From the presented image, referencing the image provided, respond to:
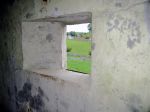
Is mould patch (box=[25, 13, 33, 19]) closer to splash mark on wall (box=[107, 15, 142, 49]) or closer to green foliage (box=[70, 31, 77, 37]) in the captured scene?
green foliage (box=[70, 31, 77, 37])

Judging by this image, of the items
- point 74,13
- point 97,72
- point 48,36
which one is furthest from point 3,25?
point 97,72

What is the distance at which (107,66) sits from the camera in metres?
1.39

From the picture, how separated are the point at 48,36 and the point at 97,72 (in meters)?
1.07

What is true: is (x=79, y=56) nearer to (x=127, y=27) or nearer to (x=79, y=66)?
(x=79, y=66)

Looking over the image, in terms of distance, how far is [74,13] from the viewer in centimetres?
162

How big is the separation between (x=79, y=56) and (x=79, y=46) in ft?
0.41

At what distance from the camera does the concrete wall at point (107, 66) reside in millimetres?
1187

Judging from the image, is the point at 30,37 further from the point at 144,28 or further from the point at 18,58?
the point at 144,28

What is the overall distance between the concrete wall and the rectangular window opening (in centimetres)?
39

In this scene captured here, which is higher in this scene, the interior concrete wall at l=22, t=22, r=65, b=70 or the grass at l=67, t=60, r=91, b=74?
the interior concrete wall at l=22, t=22, r=65, b=70

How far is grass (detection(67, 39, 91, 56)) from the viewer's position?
2189 millimetres

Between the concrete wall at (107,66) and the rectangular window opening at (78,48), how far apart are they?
0.39m

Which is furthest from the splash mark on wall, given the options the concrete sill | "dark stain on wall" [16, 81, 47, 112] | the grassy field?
"dark stain on wall" [16, 81, 47, 112]

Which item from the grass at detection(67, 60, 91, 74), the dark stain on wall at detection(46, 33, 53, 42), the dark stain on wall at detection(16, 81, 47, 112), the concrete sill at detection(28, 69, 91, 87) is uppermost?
the dark stain on wall at detection(46, 33, 53, 42)
